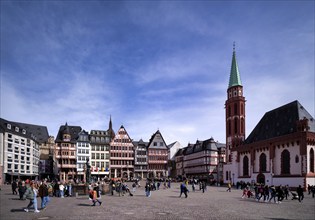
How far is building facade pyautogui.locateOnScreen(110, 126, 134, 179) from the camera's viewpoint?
90875 mm

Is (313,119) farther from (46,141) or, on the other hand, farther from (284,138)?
(46,141)

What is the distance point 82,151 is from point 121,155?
12073 mm

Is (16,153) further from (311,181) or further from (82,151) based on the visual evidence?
(311,181)

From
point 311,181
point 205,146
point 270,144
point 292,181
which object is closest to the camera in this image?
point 311,181

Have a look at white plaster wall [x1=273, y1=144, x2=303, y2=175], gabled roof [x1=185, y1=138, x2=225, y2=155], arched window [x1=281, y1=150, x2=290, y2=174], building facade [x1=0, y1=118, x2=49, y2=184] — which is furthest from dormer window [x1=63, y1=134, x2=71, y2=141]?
arched window [x1=281, y1=150, x2=290, y2=174]

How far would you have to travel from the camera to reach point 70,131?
90.1 meters

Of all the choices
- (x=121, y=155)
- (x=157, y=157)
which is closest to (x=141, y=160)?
(x=157, y=157)

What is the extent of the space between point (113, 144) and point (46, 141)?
33.3m

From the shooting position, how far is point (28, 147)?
257 ft

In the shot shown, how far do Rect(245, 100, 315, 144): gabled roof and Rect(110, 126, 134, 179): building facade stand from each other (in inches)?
1507

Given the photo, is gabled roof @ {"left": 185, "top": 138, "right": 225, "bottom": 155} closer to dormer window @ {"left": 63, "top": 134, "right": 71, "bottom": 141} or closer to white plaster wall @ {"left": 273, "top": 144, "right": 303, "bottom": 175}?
white plaster wall @ {"left": 273, "top": 144, "right": 303, "bottom": 175}

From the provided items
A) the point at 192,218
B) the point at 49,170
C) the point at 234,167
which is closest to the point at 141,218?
the point at 192,218

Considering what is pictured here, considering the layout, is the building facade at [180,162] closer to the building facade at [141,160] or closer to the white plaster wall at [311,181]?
the building facade at [141,160]

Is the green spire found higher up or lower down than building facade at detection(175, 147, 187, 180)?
higher up
